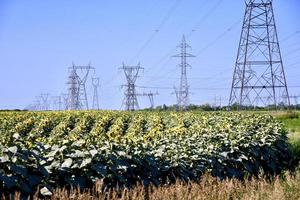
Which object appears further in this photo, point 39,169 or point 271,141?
point 271,141

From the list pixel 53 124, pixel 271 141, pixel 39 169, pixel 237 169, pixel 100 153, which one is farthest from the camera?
pixel 53 124

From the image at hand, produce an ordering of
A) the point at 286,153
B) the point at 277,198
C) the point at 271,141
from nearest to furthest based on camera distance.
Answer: the point at 277,198, the point at 271,141, the point at 286,153

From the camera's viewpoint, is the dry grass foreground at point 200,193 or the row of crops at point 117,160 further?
the row of crops at point 117,160

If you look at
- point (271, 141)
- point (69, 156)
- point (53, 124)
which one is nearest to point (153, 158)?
point (69, 156)

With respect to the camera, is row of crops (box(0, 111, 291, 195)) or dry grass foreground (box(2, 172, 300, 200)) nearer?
dry grass foreground (box(2, 172, 300, 200))

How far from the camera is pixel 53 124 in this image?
25688mm

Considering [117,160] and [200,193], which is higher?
[117,160]

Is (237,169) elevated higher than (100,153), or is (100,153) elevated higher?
(100,153)

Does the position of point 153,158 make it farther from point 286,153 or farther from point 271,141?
point 286,153

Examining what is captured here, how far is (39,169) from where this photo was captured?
5.10m

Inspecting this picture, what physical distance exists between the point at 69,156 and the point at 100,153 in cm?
43

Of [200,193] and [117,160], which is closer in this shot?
[200,193]

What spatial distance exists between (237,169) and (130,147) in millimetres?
2927

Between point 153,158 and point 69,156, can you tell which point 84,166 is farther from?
point 153,158
